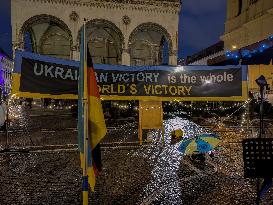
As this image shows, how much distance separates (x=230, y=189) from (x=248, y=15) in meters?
29.2

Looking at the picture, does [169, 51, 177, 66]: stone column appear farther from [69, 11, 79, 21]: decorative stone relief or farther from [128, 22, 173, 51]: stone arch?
[69, 11, 79, 21]: decorative stone relief

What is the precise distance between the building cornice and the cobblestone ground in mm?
20431

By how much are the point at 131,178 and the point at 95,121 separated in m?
3.41

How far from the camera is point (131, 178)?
7.48 meters

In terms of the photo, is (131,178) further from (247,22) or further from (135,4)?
(247,22)

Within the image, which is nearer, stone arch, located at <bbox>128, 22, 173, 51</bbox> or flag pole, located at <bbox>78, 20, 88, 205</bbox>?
flag pole, located at <bbox>78, 20, 88, 205</bbox>

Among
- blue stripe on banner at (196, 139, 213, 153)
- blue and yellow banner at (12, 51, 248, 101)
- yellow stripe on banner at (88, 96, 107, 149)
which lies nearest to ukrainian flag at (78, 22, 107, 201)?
yellow stripe on banner at (88, 96, 107, 149)

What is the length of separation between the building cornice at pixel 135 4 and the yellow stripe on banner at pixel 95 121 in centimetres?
2621

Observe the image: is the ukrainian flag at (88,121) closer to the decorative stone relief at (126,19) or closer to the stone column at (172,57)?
the decorative stone relief at (126,19)

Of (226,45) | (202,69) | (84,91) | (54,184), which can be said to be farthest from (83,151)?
(226,45)

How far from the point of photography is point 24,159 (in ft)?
31.6

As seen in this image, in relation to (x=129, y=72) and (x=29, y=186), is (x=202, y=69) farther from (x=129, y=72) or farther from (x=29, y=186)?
(x=29, y=186)

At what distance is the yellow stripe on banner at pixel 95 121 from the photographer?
4.46m

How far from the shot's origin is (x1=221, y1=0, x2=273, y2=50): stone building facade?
93.6ft
